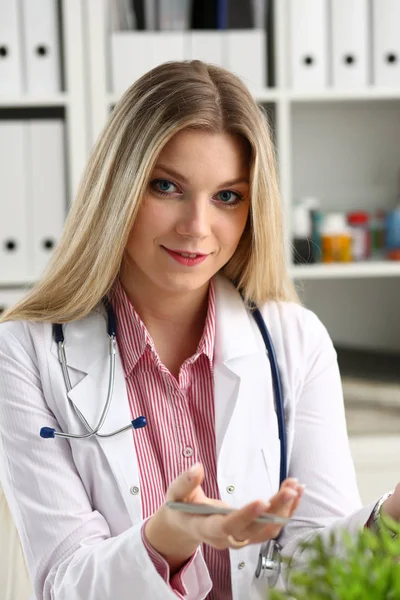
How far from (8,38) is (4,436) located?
1.15 meters

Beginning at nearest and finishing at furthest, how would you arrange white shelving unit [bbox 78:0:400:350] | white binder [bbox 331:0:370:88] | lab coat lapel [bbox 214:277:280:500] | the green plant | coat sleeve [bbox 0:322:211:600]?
the green plant → coat sleeve [bbox 0:322:211:600] → lab coat lapel [bbox 214:277:280:500] → white binder [bbox 331:0:370:88] → white shelving unit [bbox 78:0:400:350]

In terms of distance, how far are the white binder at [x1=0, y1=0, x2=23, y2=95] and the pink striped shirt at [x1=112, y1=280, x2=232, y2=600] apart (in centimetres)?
93

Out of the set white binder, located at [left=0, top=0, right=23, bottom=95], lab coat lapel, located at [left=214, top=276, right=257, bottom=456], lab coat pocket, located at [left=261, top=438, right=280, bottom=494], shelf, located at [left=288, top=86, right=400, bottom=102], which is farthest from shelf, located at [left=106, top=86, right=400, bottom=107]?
lab coat pocket, located at [left=261, top=438, right=280, bottom=494]

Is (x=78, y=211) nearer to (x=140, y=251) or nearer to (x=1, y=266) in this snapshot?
(x=140, y=251)

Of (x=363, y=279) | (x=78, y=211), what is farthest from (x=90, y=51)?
(x=363, y=279)

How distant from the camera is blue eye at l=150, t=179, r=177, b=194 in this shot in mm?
1217

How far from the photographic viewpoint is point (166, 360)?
1336mm

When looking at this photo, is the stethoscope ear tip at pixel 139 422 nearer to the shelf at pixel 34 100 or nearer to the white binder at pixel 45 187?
the white binder at pixel 45 187

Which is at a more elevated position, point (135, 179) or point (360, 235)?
point (135, 179)

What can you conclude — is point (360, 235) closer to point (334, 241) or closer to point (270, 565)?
point (334, 241)

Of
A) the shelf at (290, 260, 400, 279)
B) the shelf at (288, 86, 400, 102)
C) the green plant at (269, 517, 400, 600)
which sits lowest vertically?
the shelf at (290, 260, 400, 279)

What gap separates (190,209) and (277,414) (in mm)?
342

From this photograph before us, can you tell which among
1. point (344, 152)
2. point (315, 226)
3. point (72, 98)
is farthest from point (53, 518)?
point (344, 152)

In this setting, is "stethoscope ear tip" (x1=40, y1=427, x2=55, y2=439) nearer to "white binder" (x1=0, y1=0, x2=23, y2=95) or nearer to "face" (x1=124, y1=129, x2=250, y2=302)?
"face" (x1=124, y1=129, x2=250, y2=302)
